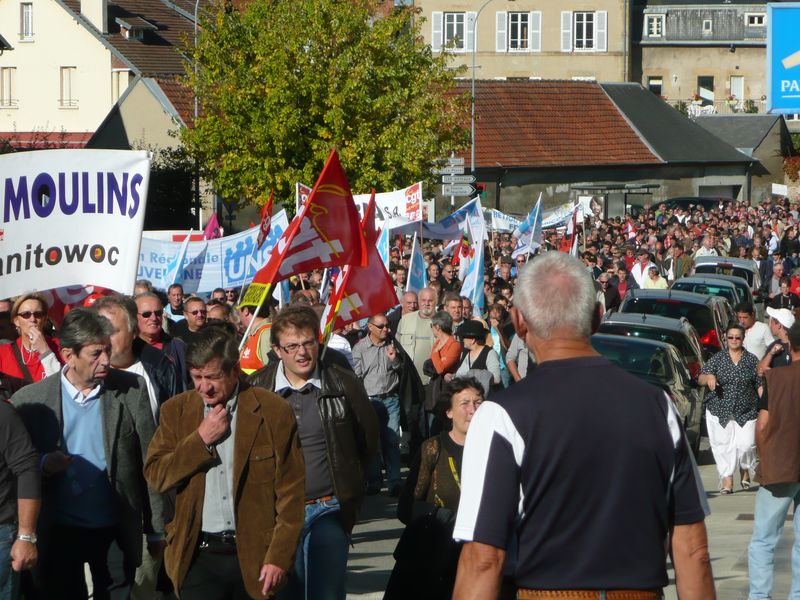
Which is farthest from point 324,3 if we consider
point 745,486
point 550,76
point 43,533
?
point 550,76

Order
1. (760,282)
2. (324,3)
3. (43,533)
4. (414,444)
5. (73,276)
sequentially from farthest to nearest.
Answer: (324,3), (760,282), (414,444), (73,276), (43,533)

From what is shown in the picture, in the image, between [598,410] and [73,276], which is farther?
[73,276]

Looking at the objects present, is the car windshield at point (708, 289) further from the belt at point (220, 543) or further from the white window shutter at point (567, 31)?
the white window shutter at point (567, 31)

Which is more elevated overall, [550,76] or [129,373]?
[550,76]

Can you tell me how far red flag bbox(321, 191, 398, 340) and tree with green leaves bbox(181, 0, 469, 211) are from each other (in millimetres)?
24154

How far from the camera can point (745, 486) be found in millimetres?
13914

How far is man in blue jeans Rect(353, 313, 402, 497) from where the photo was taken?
499 inches

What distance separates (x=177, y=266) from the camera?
16859 millimetres

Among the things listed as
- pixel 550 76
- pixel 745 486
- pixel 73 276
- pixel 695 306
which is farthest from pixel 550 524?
pixel 550 76

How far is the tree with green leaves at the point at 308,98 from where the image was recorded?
111ft

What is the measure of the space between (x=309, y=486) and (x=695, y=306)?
14.5m

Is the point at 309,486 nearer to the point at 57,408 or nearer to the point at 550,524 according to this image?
the point at 57,408

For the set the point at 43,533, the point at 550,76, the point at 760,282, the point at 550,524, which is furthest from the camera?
the point at 550,76

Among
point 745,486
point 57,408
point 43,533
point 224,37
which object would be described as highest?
point 224,37
